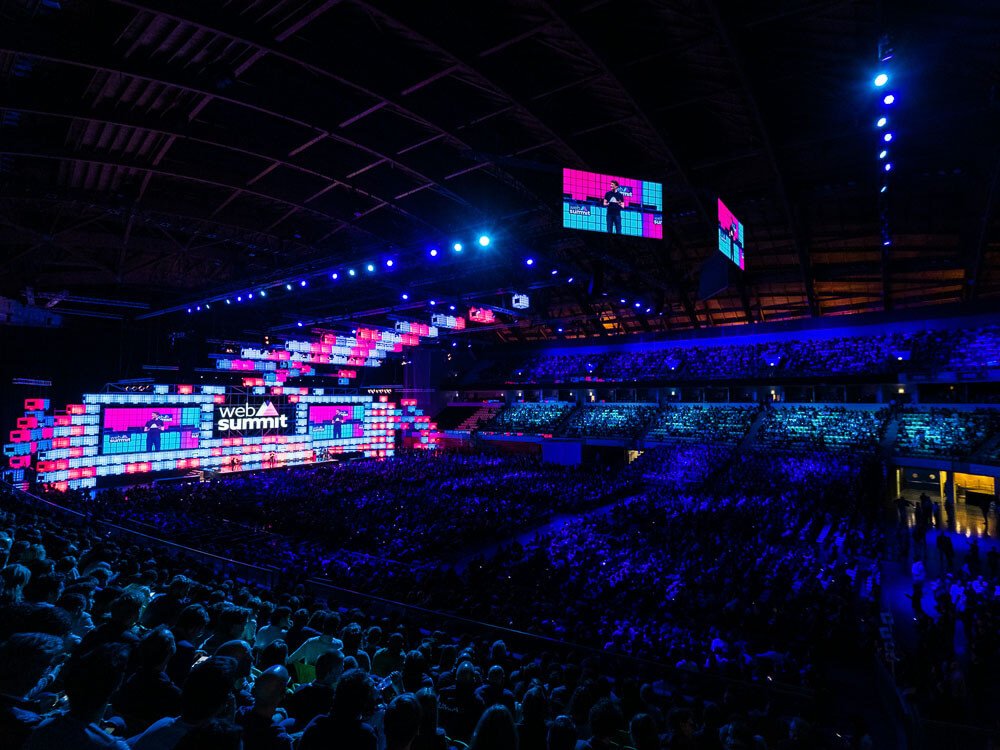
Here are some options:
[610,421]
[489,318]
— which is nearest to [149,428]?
[489,318]

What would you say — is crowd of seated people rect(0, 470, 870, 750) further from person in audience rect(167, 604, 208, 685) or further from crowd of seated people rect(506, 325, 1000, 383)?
crowd of seated people rect(506, 325, 1000, 383)

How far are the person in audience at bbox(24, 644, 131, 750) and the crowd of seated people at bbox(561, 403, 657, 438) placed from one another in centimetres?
3506

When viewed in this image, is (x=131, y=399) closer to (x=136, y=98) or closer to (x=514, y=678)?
(x=136, y=98)

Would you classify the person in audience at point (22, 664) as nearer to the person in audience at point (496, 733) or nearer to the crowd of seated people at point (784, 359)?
the person in audience at point (496, 733)

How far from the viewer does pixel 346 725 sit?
2043 mm

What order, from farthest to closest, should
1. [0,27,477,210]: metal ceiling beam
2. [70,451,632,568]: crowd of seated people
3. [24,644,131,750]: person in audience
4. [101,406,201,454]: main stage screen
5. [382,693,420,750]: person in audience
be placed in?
[101,406,201,454]: main stage screen → [70,451,632,568]: crowd of seated people → [0,27,477,210]: metal ceiling beam → [382,693,420,750]: person in audience → [24,644,131,750]: person in audience

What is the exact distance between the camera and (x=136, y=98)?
11.6 meters

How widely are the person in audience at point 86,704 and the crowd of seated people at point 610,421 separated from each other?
35.1 metres

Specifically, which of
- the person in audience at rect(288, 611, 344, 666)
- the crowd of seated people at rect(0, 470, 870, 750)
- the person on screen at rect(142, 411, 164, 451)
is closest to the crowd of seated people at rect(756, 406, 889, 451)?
the crowd of seated people at rect(0, 470, 870, 750)

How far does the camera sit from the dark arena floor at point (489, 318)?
4.48 meters

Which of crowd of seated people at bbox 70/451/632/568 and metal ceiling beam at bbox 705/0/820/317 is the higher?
metal ceiling beam at bbox 705/0/820/317

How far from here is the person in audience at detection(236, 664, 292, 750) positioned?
2188 mm

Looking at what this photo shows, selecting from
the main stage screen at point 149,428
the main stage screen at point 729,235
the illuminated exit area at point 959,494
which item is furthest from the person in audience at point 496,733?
the main stage screen at point 149,428

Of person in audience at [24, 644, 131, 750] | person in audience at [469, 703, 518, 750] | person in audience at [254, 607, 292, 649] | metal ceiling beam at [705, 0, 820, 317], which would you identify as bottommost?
person in audience at [254, 607, 292, 649]
